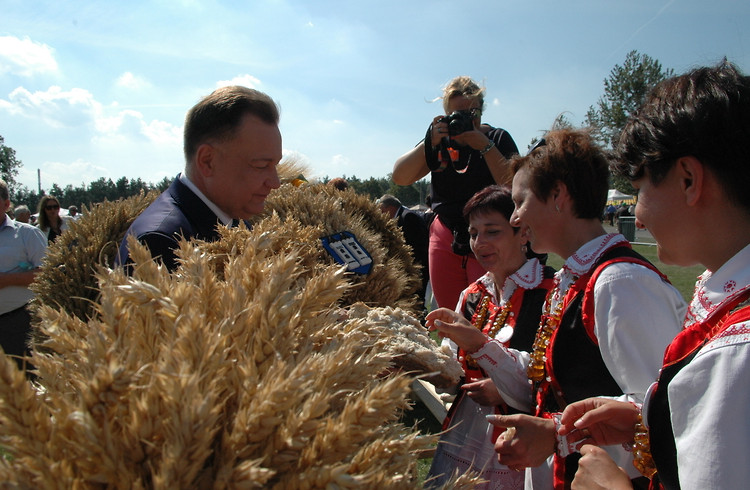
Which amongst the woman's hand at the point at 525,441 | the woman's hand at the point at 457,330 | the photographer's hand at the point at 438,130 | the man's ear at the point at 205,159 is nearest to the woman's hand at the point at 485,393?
the woman's hand at the point at 457,330

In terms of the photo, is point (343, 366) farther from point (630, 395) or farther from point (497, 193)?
point (497, 193)

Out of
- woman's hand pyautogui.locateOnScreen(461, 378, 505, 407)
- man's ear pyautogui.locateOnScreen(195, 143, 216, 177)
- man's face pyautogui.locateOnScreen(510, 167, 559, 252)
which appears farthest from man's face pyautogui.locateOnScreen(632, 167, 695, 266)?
man's ear pyautogui.locateOnScreen(195, 143, 216, 177)

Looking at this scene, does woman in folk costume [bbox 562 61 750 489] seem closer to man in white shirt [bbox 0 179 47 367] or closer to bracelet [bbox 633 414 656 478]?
bracelet [bbox 633 414 656 478]

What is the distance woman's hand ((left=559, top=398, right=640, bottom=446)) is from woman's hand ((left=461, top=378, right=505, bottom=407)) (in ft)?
1.89

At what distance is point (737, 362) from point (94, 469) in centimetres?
103

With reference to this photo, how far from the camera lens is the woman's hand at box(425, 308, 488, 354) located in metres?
2.01

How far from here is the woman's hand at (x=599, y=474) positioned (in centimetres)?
123

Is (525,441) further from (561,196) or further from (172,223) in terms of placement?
(172,223)

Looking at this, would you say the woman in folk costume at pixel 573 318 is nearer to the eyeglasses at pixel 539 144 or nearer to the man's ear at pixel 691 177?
the eyeglasses at pixel 539 144

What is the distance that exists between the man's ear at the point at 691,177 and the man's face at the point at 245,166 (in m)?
1.32

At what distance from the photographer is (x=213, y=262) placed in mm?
1110

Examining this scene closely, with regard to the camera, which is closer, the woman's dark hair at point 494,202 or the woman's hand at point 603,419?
the woman's hand at point 603,419

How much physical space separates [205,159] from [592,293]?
1502mm

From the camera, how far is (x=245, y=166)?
1890 mm
